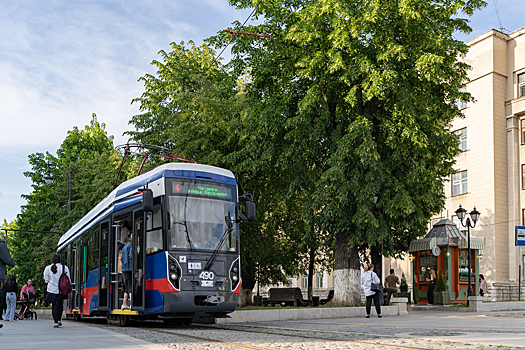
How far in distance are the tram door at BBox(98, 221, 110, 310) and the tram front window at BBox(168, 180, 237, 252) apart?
12.0 ft

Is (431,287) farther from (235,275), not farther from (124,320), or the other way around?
→ (124,320)

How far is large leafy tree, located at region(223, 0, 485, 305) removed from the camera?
21000mm

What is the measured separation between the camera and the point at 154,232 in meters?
13.6

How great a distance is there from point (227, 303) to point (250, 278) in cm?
1820

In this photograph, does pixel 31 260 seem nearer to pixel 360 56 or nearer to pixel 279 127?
pixel 279 127

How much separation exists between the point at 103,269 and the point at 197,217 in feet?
14.5

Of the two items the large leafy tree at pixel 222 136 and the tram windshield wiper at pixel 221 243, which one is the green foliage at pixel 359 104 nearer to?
the large leafy tree at pixel 222 136

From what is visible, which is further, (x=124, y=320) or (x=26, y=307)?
(x=26, y=307)

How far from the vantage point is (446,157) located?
2356cm

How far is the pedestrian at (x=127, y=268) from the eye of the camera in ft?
47.0

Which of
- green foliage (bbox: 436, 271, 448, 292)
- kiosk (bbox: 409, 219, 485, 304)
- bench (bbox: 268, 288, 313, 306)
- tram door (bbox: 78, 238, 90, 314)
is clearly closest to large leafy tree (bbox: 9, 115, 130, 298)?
bench (bbox: 268, 288, 313, 306)

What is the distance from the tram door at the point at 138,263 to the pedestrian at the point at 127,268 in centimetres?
26

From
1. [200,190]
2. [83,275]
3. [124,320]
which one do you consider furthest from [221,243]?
[83,275]

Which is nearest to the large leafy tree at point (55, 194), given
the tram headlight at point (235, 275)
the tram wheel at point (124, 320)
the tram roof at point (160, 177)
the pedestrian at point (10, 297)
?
the pedestrian at point (10, 297)
